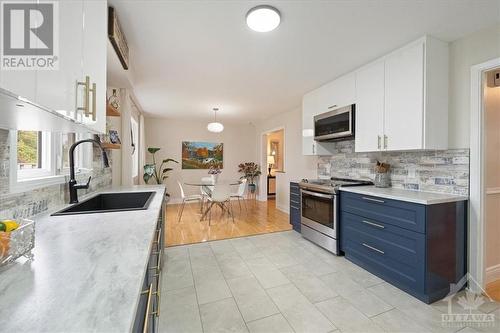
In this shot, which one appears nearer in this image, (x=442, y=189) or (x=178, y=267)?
(x=442, y=189)

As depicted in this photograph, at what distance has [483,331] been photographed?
1500mm

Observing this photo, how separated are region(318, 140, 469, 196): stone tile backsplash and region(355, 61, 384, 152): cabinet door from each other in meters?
0.37

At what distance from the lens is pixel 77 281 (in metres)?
0.58

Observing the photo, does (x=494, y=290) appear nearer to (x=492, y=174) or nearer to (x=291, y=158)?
(x=492, y=174)

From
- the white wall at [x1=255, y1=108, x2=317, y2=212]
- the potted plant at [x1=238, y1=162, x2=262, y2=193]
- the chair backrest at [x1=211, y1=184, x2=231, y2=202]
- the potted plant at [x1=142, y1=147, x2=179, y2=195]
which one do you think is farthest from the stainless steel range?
the potted plant at [x1=142, y1=147, x2=179, y2=195]

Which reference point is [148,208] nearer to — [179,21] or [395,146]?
[179,21]

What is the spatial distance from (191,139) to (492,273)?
597cm

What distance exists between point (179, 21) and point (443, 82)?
2.45 meters

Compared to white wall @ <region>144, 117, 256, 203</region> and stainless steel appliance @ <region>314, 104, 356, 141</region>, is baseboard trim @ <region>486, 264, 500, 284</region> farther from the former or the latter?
white wall @ <region>144, 117, 256, 203</region>

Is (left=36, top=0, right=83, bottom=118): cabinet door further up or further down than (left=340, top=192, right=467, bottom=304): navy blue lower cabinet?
further up

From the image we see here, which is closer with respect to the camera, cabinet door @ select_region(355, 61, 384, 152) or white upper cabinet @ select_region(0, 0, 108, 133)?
white upper cabinet @ select_region(0, 0, 108, 133)

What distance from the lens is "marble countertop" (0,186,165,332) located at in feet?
1.44

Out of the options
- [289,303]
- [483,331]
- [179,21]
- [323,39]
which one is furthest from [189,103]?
[483,331]

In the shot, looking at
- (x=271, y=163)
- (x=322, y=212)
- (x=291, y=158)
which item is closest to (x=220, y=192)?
(x=291, y=158)
